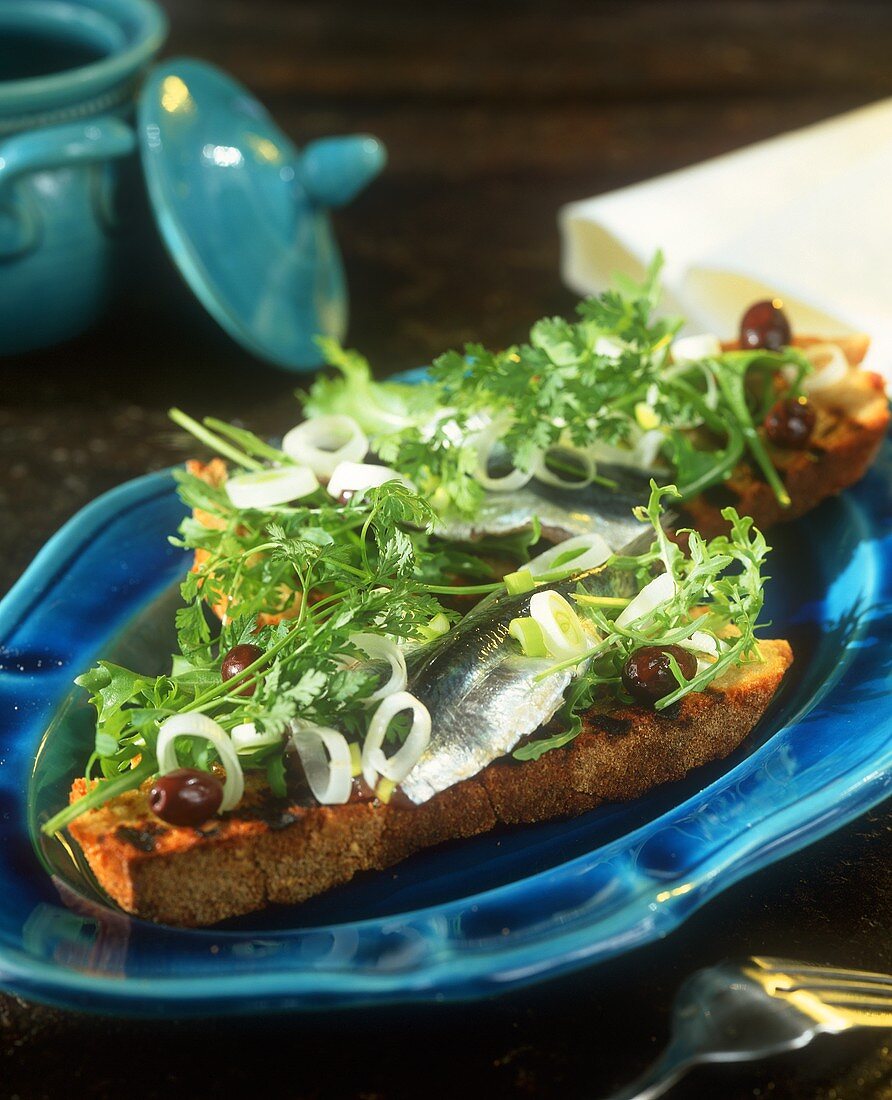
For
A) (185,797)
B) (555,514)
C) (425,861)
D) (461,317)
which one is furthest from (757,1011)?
(461,317)

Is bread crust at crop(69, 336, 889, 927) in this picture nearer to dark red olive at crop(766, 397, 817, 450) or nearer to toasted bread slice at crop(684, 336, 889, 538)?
toasted bread slice at crop(684, 336, 889, 538)

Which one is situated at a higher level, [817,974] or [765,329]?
[765,329]

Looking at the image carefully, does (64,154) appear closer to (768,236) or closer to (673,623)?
(768,236)

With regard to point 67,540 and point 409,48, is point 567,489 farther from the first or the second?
point 409,48

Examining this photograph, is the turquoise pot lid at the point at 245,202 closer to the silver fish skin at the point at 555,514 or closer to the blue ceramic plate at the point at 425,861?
the blue ceramic plate at the point at 425,861

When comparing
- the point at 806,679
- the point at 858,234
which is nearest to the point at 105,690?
the point at 806,679
